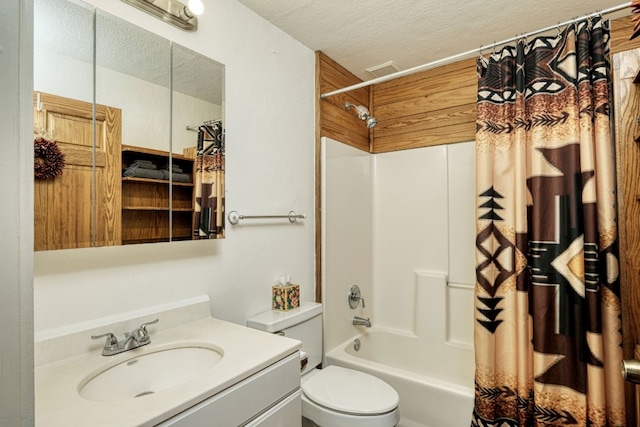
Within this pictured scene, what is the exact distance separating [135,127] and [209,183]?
363 millimetres

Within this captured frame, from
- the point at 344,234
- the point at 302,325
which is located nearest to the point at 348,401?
the point at 302,325

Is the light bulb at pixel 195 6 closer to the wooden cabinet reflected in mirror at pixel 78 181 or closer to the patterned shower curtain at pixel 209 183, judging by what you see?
the patterned shower curtain at pixel 209 183

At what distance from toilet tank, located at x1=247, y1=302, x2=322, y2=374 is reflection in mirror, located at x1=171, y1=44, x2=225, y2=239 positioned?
1.59 ft

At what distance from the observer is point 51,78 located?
3.47 feet

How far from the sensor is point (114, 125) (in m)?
1.21

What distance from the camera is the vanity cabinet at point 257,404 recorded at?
2.90ft

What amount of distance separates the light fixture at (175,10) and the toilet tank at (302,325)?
138 centimetres

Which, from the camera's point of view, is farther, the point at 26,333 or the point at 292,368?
the point at 292,368

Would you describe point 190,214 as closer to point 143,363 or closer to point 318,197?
point 143,363

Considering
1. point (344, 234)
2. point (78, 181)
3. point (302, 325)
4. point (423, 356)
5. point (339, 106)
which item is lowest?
point (423, 356)

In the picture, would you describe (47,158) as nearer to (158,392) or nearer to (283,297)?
(158,392)

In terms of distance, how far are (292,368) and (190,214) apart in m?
0.75

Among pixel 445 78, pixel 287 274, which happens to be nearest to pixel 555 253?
pixel 287 274

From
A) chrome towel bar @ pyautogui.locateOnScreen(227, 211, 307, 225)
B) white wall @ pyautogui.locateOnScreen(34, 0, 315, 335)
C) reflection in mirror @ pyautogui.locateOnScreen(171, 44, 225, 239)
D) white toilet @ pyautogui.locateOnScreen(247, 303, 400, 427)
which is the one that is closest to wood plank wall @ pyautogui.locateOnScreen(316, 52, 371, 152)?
white wall @ pyautogui.locateOnScreen(34, 0, 315, 335)
